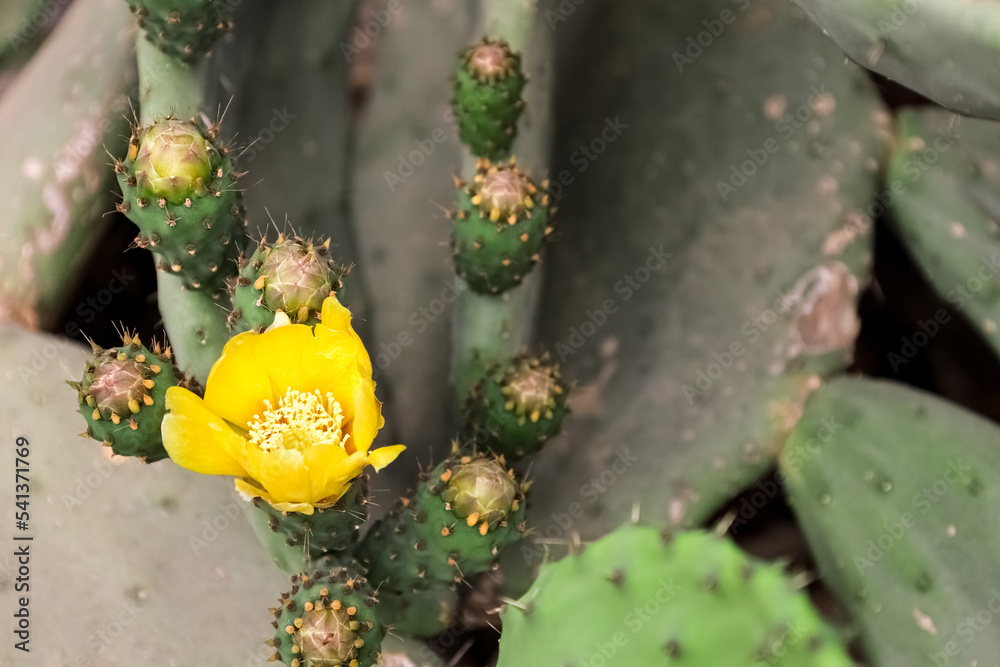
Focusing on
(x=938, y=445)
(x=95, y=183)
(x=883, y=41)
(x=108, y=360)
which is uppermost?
(x=883, y=41)

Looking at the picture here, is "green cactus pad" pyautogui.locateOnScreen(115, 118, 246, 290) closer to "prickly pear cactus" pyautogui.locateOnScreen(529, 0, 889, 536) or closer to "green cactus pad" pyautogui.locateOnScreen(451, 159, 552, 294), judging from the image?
"green cactus pad" pyautogui.locateOnScreen(451, 159, 552, 294)

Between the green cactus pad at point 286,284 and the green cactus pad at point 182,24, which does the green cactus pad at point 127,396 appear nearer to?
the green cactus pad at point 286,284

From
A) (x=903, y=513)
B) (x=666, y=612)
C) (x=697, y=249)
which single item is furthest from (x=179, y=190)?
(x=903, y=513)

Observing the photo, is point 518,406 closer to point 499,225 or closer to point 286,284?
point 499,225

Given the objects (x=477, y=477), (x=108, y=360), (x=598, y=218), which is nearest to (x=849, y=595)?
(x=477, y=477)

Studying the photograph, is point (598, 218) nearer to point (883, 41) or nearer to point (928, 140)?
point (928, 140)

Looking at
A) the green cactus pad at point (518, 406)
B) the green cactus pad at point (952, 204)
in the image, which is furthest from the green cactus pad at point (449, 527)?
the green cactus pad at point (952, 204)

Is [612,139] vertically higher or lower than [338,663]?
higher

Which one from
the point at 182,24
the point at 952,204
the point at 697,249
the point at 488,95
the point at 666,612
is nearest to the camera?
the point at 666,612
